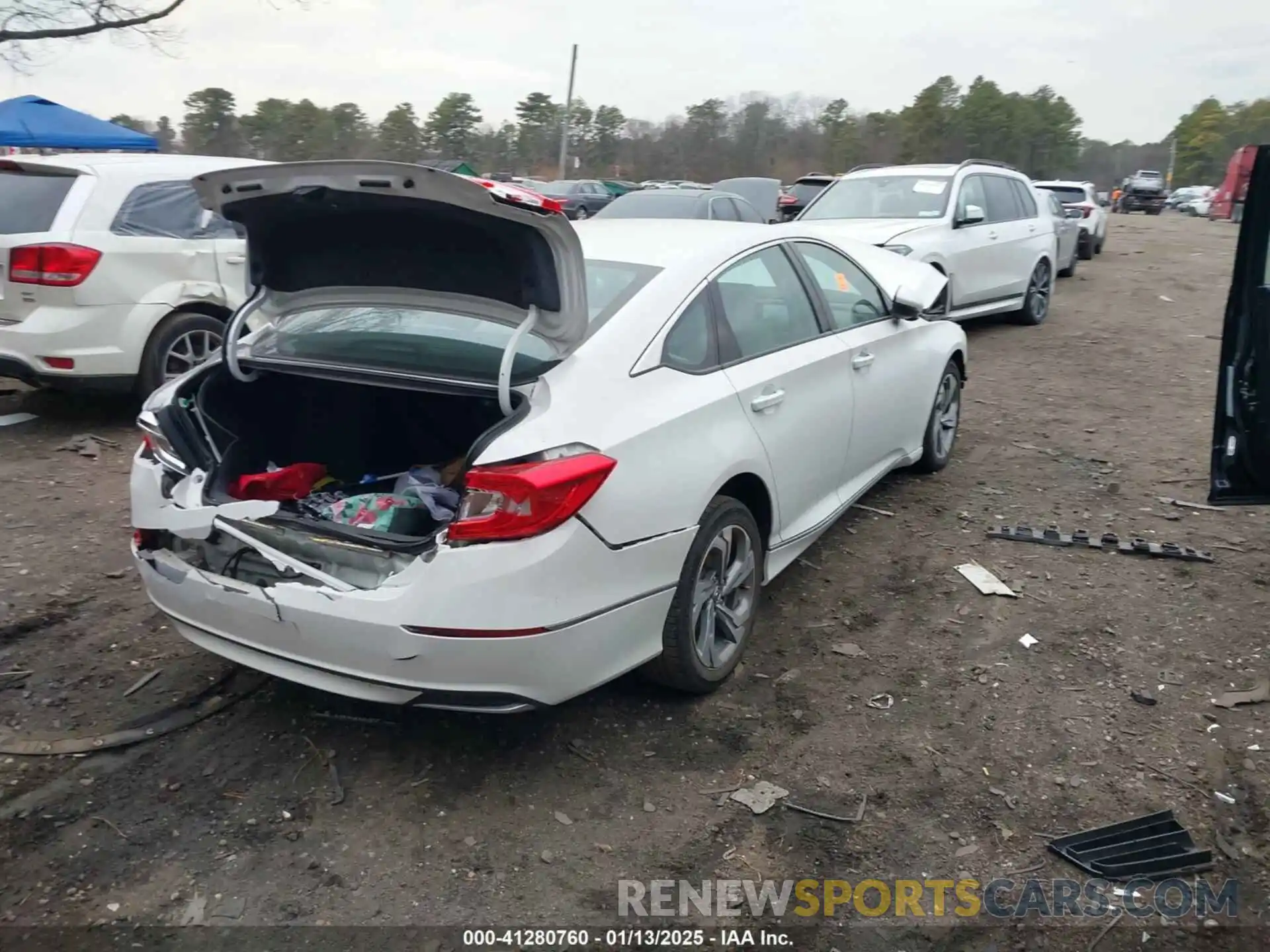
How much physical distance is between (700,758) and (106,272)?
5213mm

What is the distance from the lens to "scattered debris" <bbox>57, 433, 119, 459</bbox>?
6391mm

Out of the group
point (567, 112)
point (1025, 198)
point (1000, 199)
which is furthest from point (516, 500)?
point (567, 112)

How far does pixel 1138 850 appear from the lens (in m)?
2.95

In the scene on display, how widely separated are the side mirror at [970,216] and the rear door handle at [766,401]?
6872 mm

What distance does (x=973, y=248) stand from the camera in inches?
400

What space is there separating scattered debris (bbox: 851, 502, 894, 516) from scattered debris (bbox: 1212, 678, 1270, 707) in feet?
6.89

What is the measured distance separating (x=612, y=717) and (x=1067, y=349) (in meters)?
8.65

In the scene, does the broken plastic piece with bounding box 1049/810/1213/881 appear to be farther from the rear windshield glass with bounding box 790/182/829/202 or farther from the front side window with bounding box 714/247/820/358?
the rear windshield glass with bounding box 790/182/829/202

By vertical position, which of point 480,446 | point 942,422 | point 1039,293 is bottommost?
point 942,422

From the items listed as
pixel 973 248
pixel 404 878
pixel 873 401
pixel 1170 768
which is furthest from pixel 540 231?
pixel 973 248

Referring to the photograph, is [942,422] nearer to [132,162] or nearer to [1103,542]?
[1103,542]

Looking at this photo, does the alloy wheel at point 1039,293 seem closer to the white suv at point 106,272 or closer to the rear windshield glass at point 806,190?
the white suv at point 106,272

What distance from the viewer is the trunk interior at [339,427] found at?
372 centimetres

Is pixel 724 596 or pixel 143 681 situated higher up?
pixel 724 596
